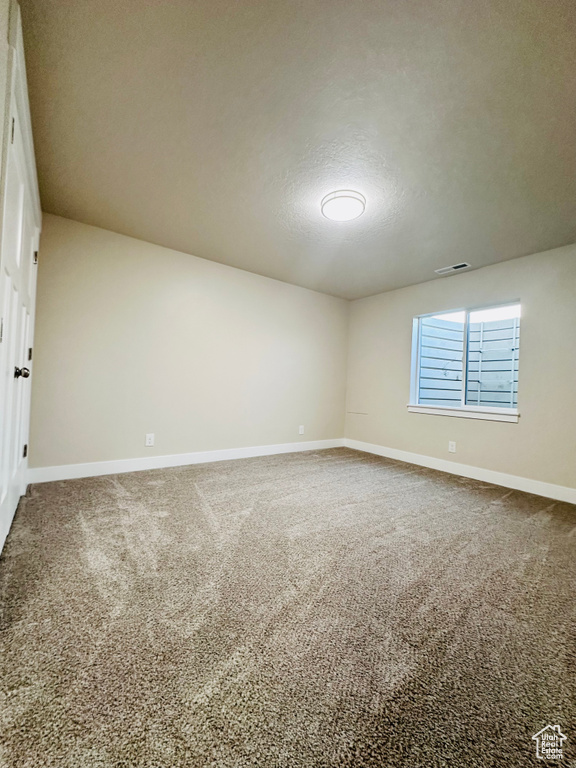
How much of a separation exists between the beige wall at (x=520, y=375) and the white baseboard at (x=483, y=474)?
0.05 meters

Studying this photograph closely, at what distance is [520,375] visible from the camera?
3168 mm

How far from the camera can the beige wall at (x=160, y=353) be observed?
2814 millimetres

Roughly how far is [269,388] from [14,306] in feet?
9.13

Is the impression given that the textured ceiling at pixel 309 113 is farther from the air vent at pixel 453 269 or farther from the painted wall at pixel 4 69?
the air vent at pixel 453 269

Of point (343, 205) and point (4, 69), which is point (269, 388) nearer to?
point (343, 205)

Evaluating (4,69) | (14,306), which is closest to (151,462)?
(14,306)

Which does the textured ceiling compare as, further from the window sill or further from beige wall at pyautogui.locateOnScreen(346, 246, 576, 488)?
the window sill

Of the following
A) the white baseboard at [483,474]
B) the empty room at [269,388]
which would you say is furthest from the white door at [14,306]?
the white baseboard at [483,474]

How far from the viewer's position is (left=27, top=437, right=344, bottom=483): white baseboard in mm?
2772

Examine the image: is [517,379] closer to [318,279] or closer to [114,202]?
[318,279]

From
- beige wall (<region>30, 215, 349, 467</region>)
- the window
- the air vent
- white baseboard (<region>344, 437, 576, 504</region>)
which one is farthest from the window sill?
the air vent

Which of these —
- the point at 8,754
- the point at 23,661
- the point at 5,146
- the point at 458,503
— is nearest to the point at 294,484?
the point at 458,503

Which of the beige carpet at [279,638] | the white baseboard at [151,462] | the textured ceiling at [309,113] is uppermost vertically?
the textured ceiling at [309,113]

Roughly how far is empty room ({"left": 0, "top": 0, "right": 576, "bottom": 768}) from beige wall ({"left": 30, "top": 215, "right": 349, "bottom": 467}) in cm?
3
